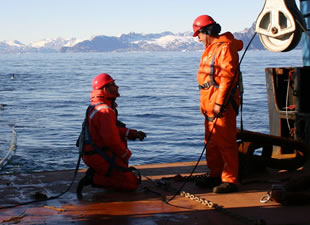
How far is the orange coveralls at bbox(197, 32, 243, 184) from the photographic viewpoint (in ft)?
18.4

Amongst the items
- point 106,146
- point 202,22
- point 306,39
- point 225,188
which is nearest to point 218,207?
point 225,188

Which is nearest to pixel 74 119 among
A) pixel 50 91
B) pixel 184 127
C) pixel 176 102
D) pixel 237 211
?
pixel 184 127

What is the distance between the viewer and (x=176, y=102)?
28266 millimetres

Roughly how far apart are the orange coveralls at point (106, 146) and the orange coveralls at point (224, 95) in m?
0.98

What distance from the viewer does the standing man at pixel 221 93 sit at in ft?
18.4

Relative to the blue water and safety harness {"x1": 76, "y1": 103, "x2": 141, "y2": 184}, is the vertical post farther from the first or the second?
the blue water

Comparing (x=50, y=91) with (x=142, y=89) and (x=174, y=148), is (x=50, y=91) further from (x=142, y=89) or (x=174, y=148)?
(x=174, y=148)

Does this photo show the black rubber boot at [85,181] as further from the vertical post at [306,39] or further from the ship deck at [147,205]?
the vertical post at [306,39]

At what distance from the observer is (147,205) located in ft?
17.4

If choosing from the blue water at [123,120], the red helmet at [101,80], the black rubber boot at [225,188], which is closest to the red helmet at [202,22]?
the red helmet at [101,80]

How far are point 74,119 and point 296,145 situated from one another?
1619 centimetres

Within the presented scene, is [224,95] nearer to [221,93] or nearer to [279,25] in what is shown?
[221,93]

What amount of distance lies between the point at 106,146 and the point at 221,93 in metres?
1.34

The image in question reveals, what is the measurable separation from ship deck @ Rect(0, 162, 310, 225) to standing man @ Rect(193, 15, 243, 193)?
35 cm
